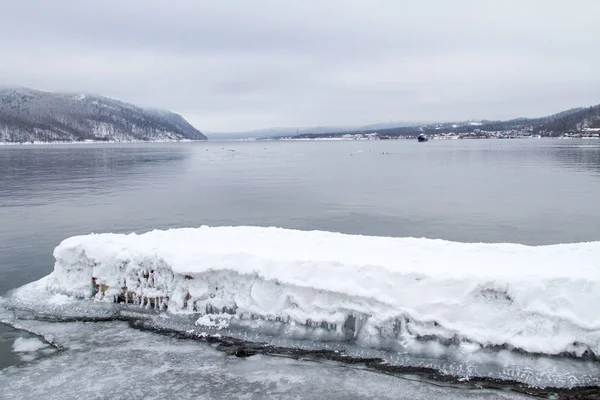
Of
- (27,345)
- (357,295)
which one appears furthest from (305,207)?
(27,345)

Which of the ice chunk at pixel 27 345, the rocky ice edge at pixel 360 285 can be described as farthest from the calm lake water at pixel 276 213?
the rocky ice edge at pixel 360 285

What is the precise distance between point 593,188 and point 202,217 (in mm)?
29786

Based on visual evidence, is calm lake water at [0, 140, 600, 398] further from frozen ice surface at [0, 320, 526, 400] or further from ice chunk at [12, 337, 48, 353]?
ice chunk at [12, 337, 48, 353]

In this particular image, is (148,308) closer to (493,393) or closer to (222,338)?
(222,338)

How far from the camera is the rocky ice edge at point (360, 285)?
9.20 m

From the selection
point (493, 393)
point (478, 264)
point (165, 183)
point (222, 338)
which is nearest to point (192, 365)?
point (222, 338)

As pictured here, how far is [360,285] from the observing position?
1022cm

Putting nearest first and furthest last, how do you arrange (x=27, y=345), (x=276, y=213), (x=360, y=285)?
(x=27, y=345), (x=360, y=285), (x=276, y=213)

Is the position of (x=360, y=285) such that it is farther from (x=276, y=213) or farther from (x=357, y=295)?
(x=276, y=213)

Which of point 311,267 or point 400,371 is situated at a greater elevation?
point 311,267

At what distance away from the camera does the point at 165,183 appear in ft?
140

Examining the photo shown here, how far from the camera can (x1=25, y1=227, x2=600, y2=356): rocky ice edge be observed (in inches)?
362

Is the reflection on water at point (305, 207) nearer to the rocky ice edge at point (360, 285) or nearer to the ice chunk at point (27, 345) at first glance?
the ice chunk at point (27, 345)

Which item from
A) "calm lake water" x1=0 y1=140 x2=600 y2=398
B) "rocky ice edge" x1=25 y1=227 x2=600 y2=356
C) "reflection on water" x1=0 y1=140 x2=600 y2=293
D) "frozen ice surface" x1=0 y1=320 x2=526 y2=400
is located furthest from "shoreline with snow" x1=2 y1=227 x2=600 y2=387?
"reflection on water" x1=0 y1=140 x2=600 y2=293
